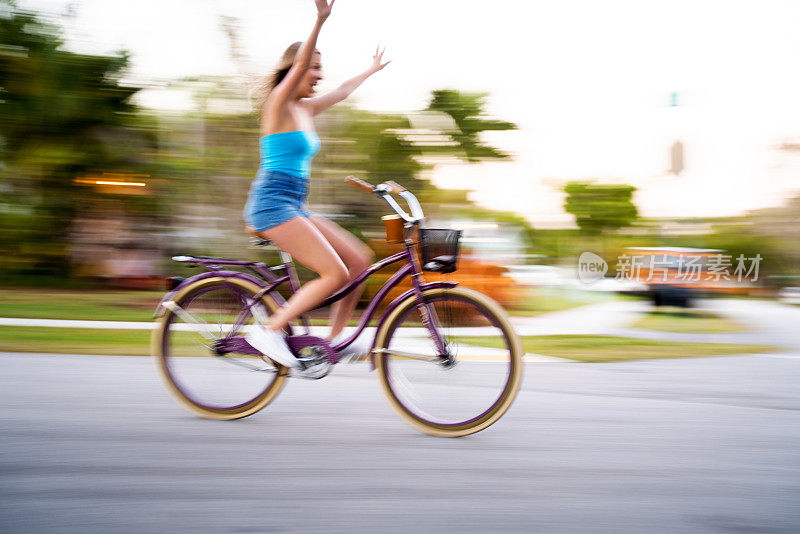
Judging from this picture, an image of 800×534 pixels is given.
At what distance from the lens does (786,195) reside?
2620cm

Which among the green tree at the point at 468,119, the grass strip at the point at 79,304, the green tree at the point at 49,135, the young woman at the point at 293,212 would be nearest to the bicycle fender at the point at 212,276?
the young woman at the point at 293,212

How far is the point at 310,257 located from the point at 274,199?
0.36 meters

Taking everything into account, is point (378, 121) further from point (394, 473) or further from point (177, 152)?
point (394, 473)

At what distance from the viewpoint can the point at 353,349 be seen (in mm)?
3881

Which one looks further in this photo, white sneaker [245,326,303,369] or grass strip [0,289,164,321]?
grass strip [0,289,164,321]

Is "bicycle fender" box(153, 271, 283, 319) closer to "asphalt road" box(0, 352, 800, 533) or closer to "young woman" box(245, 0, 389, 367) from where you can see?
"young woman" box(245, 0, 389, 367)

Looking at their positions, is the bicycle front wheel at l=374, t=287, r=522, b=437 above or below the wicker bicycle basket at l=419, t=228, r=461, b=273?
below

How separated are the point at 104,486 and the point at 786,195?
2814 centimetres

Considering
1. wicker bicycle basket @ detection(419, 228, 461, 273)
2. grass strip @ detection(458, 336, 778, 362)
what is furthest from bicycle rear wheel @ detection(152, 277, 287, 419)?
grass strip @ detection(458, 336, 778, 362)

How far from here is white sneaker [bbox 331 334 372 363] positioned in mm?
3875

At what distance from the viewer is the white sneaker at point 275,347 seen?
386cm

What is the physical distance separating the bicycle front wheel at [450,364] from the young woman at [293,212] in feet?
0.79

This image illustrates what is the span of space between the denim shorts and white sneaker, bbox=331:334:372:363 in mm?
713

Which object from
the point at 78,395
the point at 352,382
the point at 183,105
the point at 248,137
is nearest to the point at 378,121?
the point at 248,137
